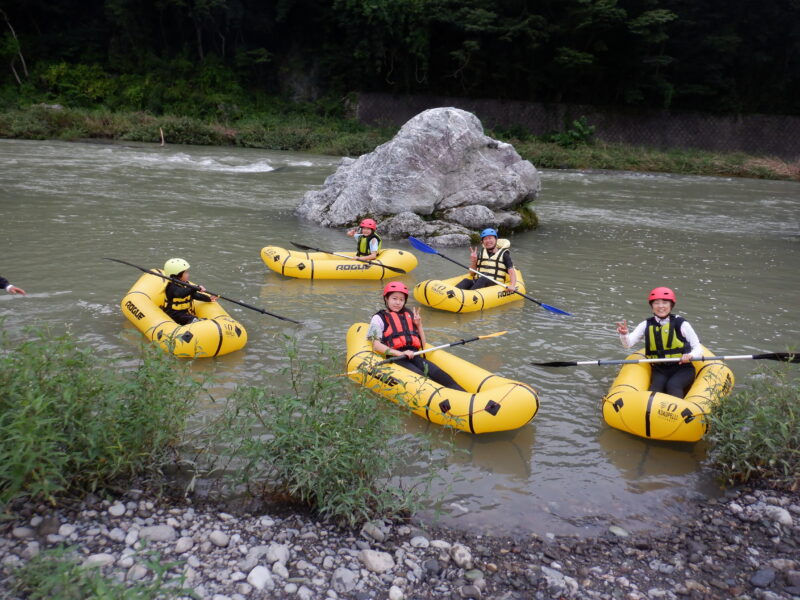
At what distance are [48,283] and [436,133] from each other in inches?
257

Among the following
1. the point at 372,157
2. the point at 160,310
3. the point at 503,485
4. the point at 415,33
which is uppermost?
the point at 415,33

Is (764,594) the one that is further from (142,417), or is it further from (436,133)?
(436,133)

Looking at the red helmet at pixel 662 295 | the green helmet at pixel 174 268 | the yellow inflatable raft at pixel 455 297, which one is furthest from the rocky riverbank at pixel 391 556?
the yellow inflatable raft at pixel 455 297

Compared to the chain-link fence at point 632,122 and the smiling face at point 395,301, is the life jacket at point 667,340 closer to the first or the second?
the smiling face at point 395,301

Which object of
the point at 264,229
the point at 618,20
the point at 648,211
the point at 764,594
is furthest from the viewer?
the point at 618,20

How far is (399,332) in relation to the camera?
4.89 meters

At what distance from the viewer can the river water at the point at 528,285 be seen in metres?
3.87

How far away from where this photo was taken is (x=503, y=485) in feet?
12.4

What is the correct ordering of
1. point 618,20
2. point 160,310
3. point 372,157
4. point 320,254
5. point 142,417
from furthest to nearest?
point 618,20 → point 372,157 → point 320,254 → point 160,310 → point 142,417

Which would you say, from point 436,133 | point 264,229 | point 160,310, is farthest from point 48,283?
point 436,133

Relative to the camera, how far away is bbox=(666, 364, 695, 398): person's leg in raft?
4661 mm

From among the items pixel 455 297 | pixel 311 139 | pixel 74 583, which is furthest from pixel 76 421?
pixel 311 139

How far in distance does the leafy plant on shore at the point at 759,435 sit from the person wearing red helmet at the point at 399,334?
1782 mm

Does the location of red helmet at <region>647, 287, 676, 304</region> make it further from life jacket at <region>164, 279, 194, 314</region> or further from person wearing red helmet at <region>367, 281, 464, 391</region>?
life jacket at <region>164, 279, 194, 314</region>
